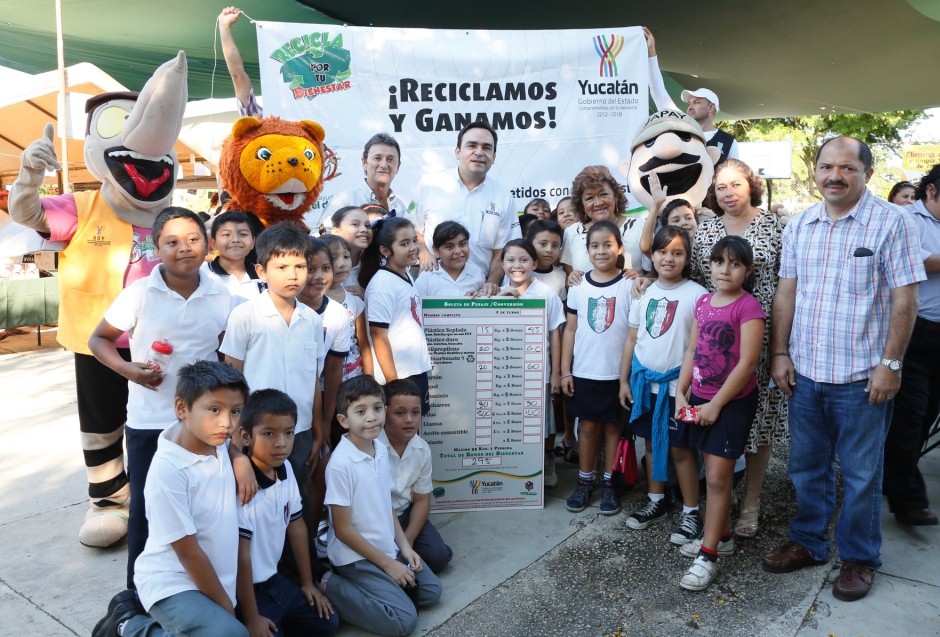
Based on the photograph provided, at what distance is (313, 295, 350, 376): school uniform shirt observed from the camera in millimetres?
3096

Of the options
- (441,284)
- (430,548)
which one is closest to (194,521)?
(430,548)

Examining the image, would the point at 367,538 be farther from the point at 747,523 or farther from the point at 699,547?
the point at 747,523

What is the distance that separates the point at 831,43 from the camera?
908cm

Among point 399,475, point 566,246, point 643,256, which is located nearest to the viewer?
point 399,475

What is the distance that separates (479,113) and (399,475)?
3328 millimetres

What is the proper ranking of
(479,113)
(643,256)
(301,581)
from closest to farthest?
(301,581) → (643,256) → (479,113)

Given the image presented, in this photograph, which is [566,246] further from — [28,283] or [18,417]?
[28,283]

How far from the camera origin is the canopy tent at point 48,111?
647cm

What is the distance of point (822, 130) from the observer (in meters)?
22.0

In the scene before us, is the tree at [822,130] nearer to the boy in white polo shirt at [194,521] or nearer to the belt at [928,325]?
the belt at [928,325]

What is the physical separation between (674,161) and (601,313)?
3.18 ft

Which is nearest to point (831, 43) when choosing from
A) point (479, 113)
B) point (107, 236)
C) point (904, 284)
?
point (479, 113)

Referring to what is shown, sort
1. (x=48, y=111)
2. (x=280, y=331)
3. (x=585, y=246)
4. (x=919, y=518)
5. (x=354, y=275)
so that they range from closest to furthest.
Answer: (x=280, y=331), (x=919, y=518), (x=354, y=275), (x=585, y=246), (x=48, y=111)

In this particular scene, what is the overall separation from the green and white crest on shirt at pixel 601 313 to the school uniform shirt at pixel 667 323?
0.69 feet
